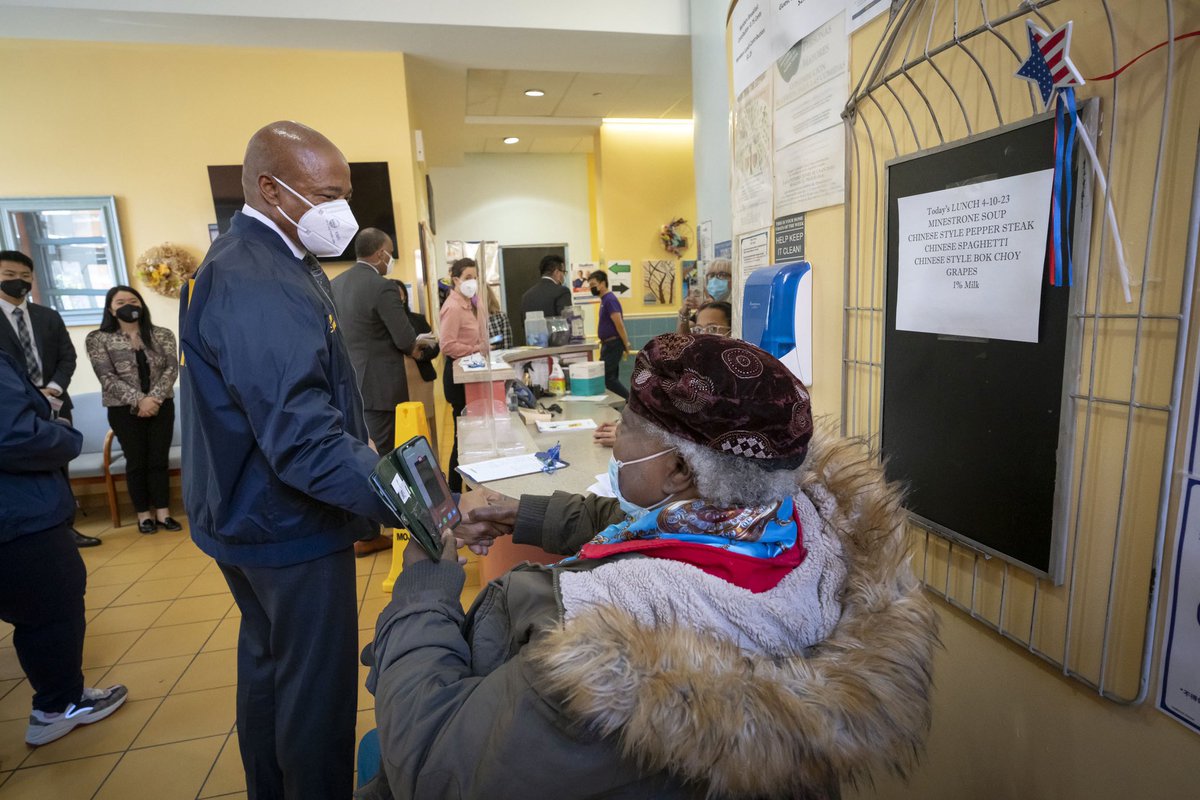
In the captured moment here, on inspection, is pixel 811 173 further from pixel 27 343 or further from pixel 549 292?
pixel 27 343

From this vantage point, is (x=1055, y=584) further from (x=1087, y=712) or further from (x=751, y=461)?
(x=751, y=461)

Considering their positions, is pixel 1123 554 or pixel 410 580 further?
pixel 410 580

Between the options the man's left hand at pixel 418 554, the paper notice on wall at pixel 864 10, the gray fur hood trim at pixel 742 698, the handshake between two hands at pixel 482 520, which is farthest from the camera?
the handshake between two hands at pixel 482 520

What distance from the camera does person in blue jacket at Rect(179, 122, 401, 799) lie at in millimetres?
1304

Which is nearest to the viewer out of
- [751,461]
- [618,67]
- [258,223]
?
[751,461]

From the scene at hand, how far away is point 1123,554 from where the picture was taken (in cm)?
87

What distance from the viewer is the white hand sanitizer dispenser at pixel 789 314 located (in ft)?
5.27

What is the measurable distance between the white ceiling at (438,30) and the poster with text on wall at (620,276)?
6.84 feet

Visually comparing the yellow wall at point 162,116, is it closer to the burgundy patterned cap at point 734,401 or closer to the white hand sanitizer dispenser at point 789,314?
the white hand sanitizer dispenser at point 789,314

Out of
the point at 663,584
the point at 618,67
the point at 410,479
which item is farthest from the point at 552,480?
the point at 618,67

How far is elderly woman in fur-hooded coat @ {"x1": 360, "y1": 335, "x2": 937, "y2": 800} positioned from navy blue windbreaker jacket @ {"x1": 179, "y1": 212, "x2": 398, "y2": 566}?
1.55ft

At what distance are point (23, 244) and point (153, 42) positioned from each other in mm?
1625

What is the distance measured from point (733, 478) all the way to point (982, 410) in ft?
1.69

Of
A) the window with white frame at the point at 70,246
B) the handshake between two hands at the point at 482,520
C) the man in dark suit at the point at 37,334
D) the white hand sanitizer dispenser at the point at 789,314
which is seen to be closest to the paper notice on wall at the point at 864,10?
the white hand sanitizer dispenser at the point at 789,314
